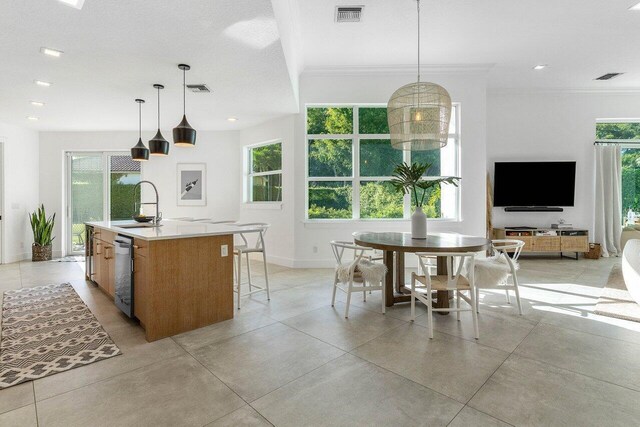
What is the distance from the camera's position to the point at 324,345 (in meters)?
2.43

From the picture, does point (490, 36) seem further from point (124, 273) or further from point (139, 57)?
point (124, 273)

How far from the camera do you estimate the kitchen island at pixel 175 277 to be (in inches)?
98.3

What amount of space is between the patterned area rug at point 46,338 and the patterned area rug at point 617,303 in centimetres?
435

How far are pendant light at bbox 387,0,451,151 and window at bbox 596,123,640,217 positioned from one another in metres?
5.53

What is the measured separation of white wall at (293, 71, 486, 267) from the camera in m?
5.21

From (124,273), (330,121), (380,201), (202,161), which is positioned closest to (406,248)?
(124,273)

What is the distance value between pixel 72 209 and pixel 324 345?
22.6ft

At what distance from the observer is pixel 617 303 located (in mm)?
3344

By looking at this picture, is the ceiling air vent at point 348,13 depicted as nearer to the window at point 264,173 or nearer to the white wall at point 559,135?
the window at point 264,173

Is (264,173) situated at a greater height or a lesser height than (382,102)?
lesser

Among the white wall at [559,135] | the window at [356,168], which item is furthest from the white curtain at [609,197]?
the window at [356,168]

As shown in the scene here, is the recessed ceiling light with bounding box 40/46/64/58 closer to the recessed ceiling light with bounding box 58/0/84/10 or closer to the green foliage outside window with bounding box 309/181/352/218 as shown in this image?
the recessed ceiling light with bounding box 58/0/84/10

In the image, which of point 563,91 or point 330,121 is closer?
point 330,121

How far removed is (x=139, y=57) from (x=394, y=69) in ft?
12.1
